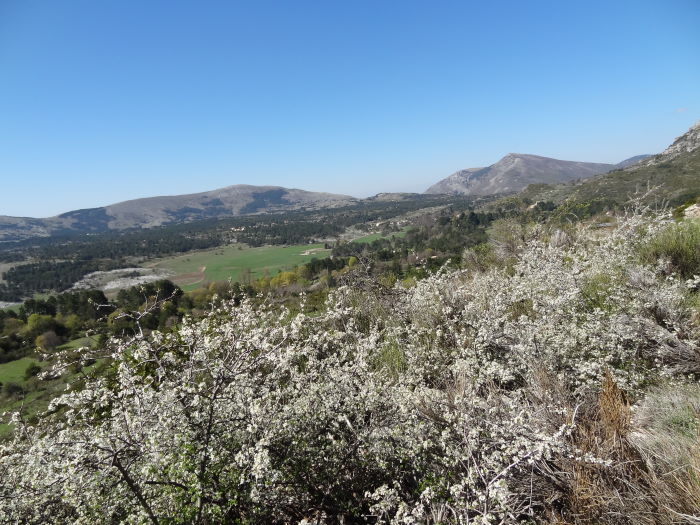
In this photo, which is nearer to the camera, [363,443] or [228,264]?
[363,443]

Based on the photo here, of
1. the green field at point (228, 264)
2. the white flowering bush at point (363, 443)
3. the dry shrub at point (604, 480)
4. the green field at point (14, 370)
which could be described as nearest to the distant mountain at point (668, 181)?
the white flowering bush at point (363, 443)

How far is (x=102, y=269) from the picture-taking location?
11488 cm

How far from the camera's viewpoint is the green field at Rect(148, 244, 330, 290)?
264 ft

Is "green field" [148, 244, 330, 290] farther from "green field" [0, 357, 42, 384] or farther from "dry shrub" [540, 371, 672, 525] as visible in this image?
"dry shrub" [540, 371, 672, 525]

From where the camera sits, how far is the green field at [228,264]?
80438 millimetres

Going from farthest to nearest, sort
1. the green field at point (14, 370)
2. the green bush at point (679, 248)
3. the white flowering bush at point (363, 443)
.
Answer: the green field at point (14, 370), the green bush at point (679, 248), the white flowering bush at point (363, 443)

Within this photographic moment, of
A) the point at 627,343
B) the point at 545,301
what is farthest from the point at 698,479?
the point at 545,301

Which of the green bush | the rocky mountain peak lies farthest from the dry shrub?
the rocky mountain peak

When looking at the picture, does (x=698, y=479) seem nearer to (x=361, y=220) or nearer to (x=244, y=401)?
(x=244, y=401)

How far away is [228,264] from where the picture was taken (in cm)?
9894

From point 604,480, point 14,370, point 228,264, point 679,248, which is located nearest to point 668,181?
point 679,248

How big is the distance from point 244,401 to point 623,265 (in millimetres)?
7728

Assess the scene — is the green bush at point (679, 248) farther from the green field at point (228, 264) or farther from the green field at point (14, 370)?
the green field at point (228, 264)

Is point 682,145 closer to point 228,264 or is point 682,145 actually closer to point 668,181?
point 668,181
